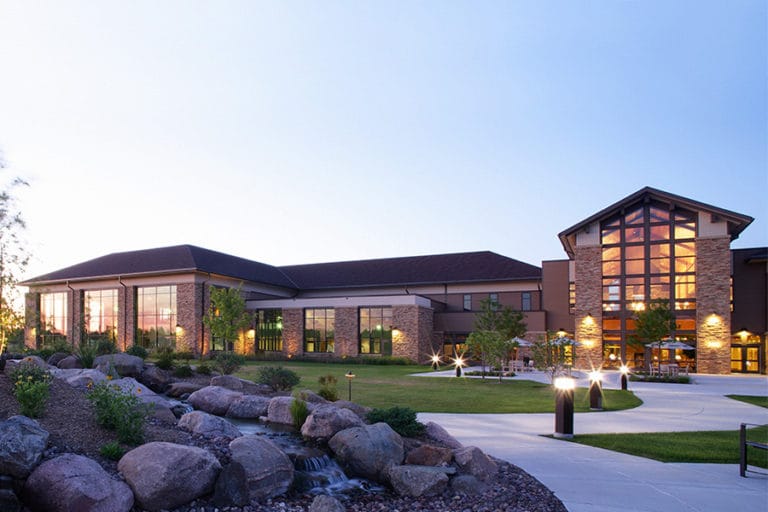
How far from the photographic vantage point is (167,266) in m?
39.6

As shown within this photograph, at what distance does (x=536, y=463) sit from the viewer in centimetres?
782

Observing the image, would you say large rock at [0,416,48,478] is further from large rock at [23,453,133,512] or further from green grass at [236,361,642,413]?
green grass at [236,361,642,413]

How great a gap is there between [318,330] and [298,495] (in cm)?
3317

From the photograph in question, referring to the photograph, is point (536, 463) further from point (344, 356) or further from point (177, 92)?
point (344, 356)

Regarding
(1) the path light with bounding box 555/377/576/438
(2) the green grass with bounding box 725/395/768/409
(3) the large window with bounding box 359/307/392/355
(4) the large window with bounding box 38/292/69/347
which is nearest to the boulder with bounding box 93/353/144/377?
(1) the path light with bounding box 555/377/576/438

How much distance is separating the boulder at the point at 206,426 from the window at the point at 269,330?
3258 cm

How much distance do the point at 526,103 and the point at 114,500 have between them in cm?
2345

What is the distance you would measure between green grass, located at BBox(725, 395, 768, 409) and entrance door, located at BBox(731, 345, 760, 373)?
15.2 meters

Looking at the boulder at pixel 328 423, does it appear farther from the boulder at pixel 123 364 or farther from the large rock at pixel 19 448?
the boulder at pixel 123 364

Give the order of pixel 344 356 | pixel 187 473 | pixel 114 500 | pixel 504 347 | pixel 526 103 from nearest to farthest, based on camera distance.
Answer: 1. pixel 114 500
2. pixel 187 473
3. pixel 504 347
4. pixel 526 103
5. pixel 344 356

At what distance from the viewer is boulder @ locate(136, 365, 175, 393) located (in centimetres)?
1572

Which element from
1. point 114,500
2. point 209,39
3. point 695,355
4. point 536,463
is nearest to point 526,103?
point 209,39

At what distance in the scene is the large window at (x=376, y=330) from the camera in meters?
37.2

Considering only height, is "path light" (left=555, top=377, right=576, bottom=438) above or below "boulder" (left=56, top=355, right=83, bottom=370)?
above
